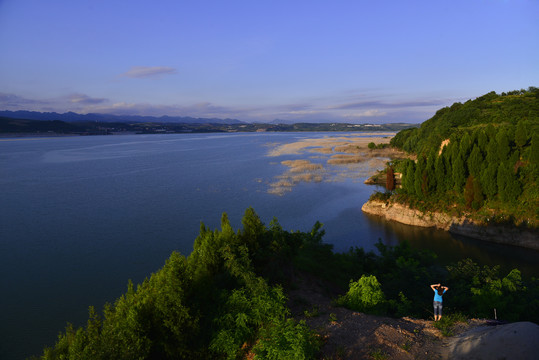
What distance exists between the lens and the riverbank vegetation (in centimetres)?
957

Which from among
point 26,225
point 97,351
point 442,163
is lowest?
point 26,225

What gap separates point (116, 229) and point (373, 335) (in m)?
28.8

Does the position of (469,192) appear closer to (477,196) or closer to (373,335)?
(477,196)

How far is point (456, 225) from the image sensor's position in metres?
31.5

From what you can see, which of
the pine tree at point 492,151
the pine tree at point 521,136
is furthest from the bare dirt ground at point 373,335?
the pine tree at point 521,136

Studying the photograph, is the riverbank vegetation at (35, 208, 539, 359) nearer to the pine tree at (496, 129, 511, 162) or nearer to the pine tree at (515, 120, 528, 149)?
the pine tree at (496, 129, 511, 162)

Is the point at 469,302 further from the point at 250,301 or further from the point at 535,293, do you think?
the point at 250,301

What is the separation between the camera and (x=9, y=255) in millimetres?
26125

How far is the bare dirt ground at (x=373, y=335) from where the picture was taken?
364 inches

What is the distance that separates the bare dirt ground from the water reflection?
1760cm

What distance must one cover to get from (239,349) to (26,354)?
12665 mm

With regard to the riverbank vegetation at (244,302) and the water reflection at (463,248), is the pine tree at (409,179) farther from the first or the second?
the riverbank vegetation at (244,302)

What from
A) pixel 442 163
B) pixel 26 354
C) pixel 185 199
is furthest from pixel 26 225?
pixel 442 163

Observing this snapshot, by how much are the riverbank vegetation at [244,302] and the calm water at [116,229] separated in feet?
27.1
